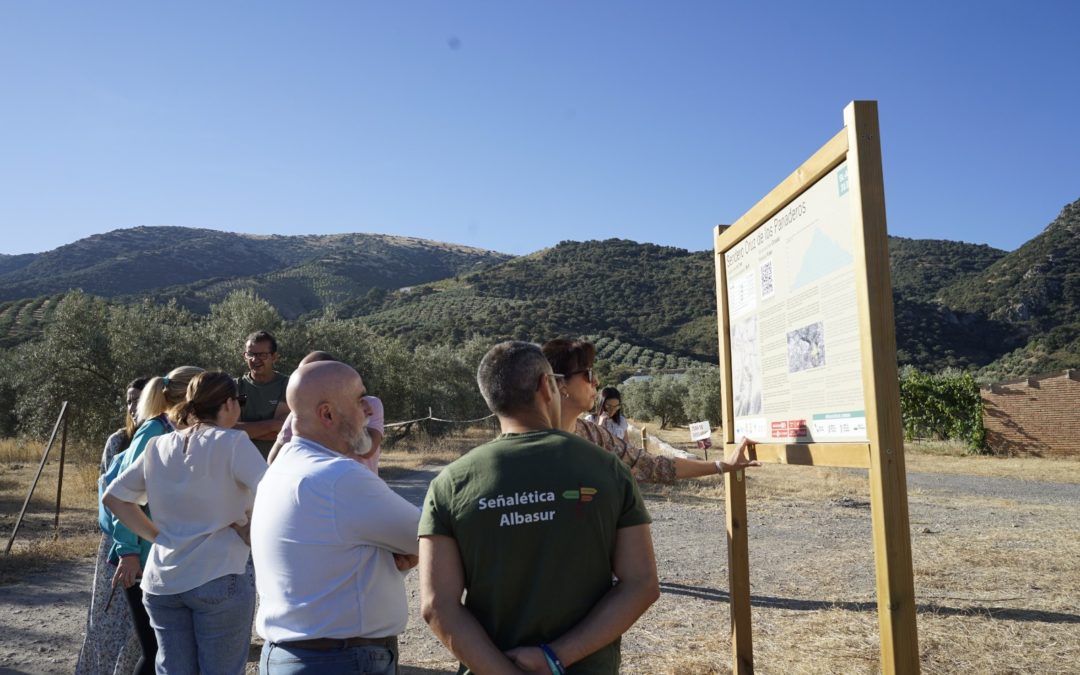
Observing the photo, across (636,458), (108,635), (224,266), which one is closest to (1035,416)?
(636,458)

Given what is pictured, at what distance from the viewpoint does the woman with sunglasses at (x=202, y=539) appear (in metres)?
3.12

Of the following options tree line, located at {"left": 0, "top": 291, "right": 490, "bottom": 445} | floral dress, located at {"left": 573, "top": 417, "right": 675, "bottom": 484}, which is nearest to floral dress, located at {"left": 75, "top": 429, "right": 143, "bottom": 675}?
floral dress, located at {"left": 573, "top": 417, "right": 675, "bottom": 484}

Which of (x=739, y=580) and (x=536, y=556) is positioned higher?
(x=536, y=556)

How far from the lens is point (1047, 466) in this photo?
73.3ft

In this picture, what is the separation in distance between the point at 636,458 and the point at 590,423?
324 millimetres

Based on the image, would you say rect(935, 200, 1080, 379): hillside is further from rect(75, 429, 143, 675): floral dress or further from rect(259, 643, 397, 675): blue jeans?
rect(259, 643, 397, 675): blue jeans

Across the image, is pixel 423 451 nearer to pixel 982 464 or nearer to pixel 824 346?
pixel 982 464

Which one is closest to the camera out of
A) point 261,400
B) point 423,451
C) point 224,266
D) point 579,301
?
point 261,400

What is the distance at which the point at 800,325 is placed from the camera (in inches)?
130

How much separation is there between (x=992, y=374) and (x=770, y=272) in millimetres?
59392

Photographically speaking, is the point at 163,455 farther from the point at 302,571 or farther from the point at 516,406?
the point at 516,406

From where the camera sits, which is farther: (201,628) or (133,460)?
(133,460)

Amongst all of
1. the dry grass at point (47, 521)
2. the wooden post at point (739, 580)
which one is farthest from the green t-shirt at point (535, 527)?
the dry grass at point (47, 521)

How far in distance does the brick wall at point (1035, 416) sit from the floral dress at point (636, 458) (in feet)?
93.2
